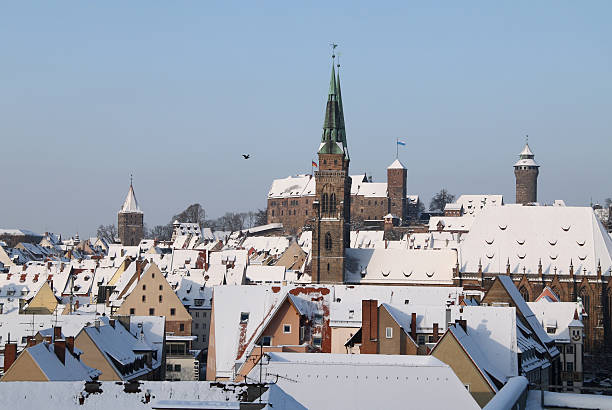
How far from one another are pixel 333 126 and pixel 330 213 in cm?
883

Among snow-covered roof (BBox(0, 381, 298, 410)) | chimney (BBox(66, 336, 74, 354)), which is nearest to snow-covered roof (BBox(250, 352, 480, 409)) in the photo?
snow-covered roof (BBox(0, 381, 298, 410))

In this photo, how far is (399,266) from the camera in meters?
105

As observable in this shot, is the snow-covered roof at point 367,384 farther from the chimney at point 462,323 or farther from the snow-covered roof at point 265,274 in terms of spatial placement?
the snow-covered roof at point 265,274

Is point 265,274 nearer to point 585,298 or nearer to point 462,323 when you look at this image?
point 585,298

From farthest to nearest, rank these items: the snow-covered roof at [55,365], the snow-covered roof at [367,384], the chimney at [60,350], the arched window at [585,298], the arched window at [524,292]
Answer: the arched window at [524,292] → the arched window at [585,298] → the chimney at [60,350] → the snow-covered roof at [55,365] → the snow-covered roof at [367,384]

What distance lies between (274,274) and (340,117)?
77.2 feet

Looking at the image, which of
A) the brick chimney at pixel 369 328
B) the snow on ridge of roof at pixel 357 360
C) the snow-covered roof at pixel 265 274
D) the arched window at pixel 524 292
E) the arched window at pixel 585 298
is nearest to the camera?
the snow on ridge of roof at pixel 357 360

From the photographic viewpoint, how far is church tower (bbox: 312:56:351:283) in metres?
102

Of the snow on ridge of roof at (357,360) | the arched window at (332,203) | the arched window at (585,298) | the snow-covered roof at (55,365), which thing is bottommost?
the snow-covered roof at (55,365)

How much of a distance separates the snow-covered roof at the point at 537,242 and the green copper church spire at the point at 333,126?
15.8 metres

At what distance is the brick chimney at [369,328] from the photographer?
139 feet

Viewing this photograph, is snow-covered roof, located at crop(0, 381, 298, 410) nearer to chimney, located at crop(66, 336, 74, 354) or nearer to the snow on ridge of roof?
the snow on ridge of roof

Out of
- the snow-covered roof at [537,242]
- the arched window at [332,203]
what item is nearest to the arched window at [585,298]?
the snow-covered roof at [537,242]

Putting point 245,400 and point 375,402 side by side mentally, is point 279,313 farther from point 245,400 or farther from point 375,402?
point 245,400
